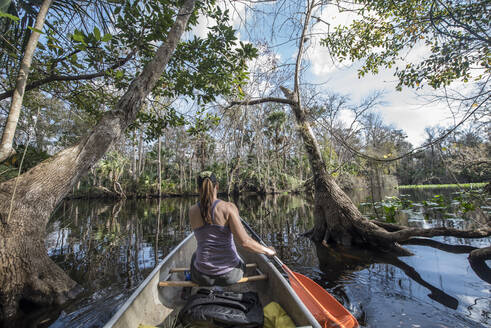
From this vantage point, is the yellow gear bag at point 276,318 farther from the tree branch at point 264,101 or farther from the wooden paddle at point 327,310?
the tree branch at point 264,101

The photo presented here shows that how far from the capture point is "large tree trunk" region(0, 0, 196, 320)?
2.45 m

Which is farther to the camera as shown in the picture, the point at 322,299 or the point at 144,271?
the point at 144,271

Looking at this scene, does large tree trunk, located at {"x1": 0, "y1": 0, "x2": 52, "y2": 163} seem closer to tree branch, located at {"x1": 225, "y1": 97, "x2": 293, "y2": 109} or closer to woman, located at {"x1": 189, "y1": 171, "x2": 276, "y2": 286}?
woman, located at {"x1": 189, "y1": 171, "x2": 276, "y2": 286}

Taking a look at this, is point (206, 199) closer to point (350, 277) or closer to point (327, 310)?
point (327, 310)

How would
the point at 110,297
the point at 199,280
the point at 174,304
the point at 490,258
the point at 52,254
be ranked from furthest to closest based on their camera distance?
the point at 52,254
the point at 490,258
the point at 110,297
the point at 174,304
the point at 199,280

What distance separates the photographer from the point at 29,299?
8.39 ft

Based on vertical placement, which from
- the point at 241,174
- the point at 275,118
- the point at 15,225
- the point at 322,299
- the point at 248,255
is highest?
the point at 275,118

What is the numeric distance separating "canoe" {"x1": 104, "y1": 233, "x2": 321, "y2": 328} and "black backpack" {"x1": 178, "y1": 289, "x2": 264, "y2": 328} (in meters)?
0.30

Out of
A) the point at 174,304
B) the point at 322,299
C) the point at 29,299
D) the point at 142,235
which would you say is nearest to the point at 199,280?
the point at 174,304

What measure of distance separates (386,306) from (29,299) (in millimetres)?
4433

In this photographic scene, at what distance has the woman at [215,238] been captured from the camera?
84.6 inches

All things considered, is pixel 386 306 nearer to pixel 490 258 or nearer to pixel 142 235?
pixel 490 258

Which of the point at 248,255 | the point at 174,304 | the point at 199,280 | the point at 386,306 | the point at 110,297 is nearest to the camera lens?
the point at 199,280

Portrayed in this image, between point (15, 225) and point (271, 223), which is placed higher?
point (15, 225)
